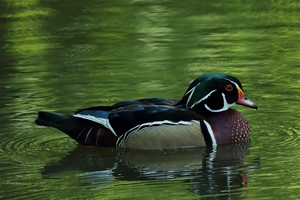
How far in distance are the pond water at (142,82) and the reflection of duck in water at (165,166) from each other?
1 centimetres

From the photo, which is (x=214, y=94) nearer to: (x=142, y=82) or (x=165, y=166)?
(x=165, y=166)

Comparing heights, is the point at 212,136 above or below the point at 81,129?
below

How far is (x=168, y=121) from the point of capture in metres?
11.6

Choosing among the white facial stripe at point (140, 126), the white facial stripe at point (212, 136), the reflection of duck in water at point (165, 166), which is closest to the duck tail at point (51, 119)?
the reflection of duck in water at point (165, 166)

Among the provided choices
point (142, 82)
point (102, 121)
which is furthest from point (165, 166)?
point (142, 82)

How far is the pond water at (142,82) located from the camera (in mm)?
10227

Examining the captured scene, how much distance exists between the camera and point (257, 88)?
13867mm

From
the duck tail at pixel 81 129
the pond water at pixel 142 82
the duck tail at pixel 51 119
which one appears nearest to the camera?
the pond water at pixel 142 82

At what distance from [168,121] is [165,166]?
815 mm

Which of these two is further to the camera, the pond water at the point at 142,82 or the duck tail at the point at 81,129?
the duck tail at the point at 81,129

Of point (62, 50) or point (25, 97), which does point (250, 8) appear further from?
point (25, 97)

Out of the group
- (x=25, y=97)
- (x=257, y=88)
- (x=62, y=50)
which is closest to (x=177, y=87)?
(x=257, y=88)

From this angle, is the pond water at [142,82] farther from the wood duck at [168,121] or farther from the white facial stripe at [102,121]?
the white facial stripe at [102,121]

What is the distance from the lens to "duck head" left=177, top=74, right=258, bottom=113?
11.9m
